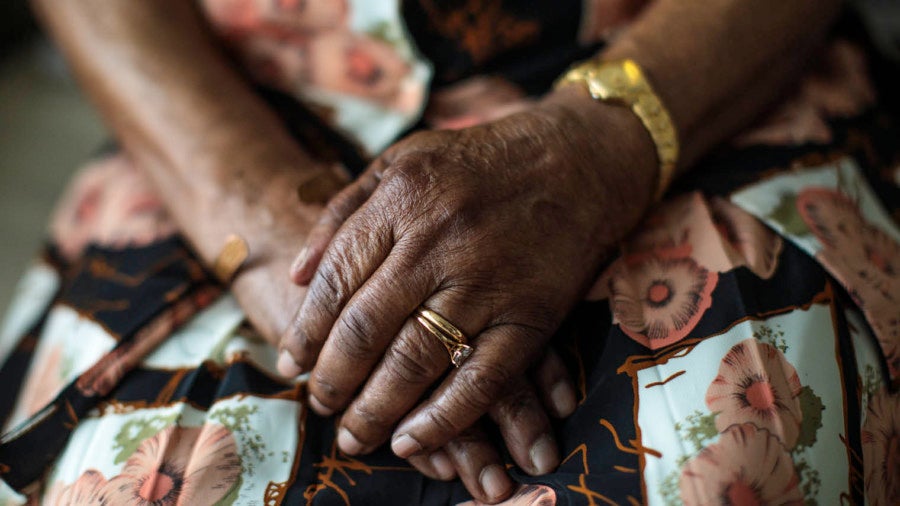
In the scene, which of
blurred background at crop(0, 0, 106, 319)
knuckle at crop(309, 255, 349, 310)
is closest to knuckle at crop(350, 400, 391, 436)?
knuckle at crop(309, 255, 349, 310)

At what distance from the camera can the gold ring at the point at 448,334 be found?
0.62 m

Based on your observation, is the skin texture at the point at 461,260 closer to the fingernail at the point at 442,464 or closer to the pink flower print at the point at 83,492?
the fingernail at the point at 442,464

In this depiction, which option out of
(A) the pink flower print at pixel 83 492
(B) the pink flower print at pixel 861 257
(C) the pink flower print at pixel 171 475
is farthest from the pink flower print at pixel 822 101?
(A) the pink flower print at pixel 83 492

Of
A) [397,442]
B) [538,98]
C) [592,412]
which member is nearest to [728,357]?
[592,412]

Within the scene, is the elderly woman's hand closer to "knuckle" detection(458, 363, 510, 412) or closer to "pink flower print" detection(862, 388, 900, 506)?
"knuckle" detection(458, 363, 510, 412)

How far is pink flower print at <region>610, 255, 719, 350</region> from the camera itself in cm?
64

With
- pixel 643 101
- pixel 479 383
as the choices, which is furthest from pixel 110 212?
pixel 643 101

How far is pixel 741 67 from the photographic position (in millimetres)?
798

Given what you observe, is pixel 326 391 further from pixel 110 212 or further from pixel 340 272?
pixel 110 212

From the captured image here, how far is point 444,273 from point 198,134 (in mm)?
426

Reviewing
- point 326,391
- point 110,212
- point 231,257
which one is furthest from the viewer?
point 110,212

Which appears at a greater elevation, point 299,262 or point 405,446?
point 299,262

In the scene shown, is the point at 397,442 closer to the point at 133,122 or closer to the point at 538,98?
the point at 538,98

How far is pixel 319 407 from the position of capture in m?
0.67
